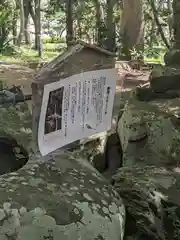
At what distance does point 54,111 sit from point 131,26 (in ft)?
31.0

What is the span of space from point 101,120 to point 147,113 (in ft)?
4.48

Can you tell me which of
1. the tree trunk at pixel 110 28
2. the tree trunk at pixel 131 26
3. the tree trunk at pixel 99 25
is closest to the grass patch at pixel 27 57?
the tree trunk at pixel 99 25

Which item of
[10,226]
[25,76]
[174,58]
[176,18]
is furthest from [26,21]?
[10,226]

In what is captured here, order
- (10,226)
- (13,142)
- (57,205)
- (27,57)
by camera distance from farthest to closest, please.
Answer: (27,57)
(13,142)
(57,205)
(10,226)

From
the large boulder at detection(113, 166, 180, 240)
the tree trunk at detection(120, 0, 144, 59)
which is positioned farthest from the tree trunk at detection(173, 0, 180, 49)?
the tree trunk at detection(120, 0, 144, 59)

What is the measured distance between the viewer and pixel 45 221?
1.98 meters

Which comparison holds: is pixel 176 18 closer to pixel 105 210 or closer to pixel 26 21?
pixel 105 210

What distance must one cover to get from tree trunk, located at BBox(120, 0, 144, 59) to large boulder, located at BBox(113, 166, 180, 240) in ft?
28.5

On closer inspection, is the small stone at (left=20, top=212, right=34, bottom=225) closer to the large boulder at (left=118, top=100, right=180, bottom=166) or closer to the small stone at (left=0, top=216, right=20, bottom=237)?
the small stone at (left=0, top=216, right=20, bottom=237)

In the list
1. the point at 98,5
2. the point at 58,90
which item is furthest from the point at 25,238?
the point at 98,5

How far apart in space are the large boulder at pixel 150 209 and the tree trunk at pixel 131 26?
870 centimetres

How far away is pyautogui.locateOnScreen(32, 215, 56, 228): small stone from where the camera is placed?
1.97 m

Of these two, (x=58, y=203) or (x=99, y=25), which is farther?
(x=99, y=25)

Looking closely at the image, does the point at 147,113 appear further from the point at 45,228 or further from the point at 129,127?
the point at 45,228
